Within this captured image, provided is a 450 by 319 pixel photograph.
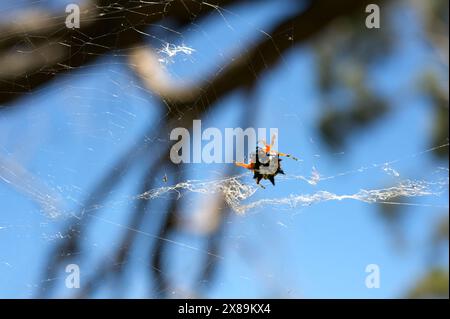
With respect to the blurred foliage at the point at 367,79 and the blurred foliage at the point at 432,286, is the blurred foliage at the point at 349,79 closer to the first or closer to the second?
the blurred foliage at the point at 367,79

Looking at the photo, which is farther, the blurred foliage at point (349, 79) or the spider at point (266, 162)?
the blurred foliage at point (349, 79)

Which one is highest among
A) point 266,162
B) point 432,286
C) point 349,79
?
point 349,79

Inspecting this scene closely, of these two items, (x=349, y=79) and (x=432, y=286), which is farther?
(x=349, y=79)

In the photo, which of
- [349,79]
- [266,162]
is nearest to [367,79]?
[349,79]

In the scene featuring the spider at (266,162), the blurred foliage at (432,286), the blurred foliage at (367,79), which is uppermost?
the blurred foliage at (367,79)

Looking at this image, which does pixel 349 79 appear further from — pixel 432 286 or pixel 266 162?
pixel 432 286

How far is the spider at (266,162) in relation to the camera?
6.04 ft

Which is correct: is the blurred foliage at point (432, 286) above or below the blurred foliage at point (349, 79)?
below

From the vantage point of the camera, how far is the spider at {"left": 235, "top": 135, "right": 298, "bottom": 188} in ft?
6.04

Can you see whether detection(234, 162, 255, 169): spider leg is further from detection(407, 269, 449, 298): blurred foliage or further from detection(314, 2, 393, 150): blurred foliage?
detection(407, 269, 449, 298): blurred foliage

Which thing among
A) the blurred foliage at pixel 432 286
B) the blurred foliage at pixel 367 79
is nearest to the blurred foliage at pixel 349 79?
the blurred foliage at pixel 367 79

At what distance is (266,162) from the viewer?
1852 mm

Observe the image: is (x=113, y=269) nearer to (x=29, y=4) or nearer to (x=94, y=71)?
(x=94, y=71)
